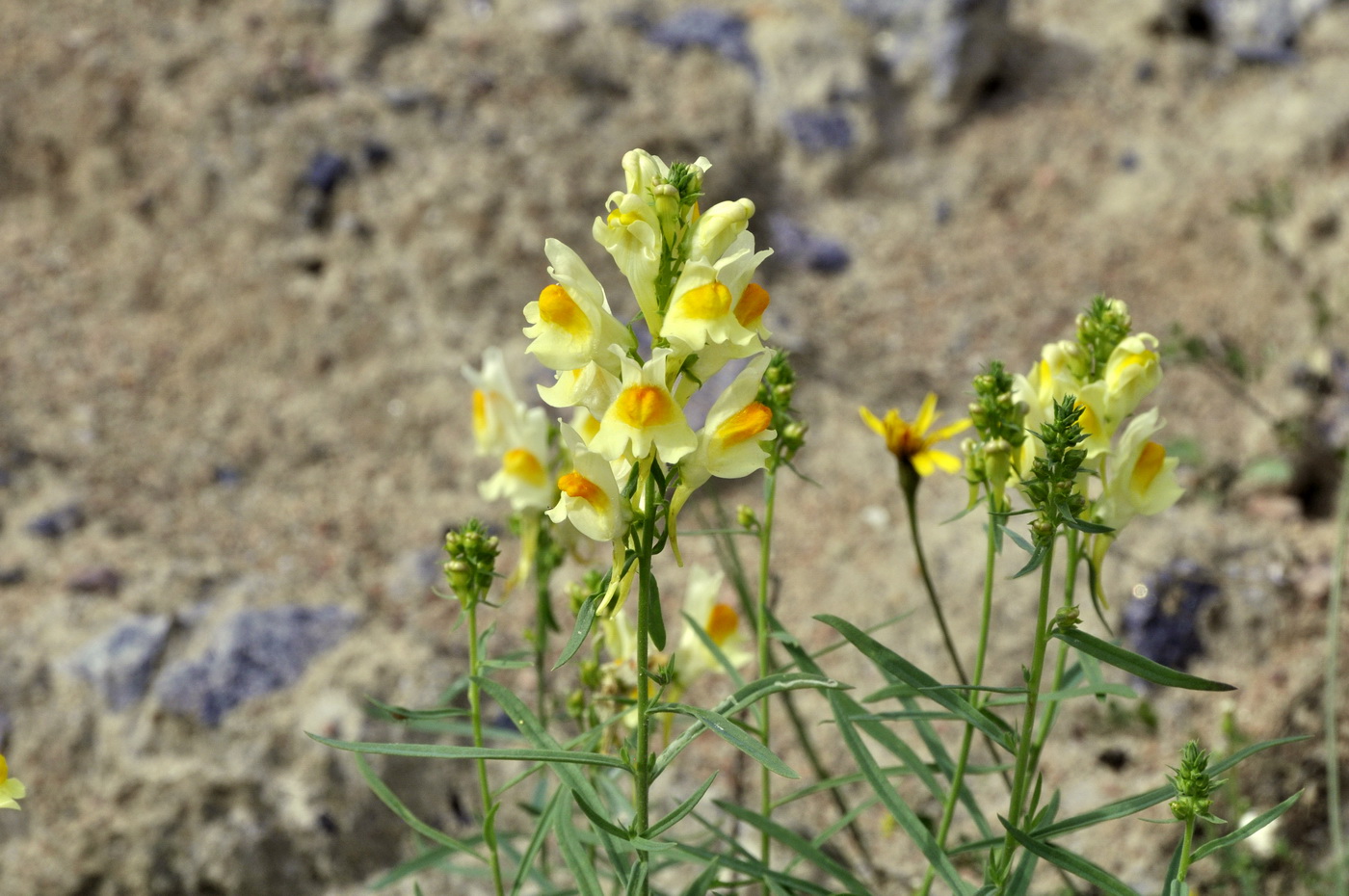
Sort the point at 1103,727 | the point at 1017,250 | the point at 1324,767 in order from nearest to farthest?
the point at 1324,767
the point at 1103,727
the point at 1017,250

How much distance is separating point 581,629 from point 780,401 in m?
0.52

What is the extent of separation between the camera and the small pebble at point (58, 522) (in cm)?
347

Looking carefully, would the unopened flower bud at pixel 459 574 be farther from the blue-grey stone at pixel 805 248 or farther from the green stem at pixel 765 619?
the blue-grey stone at pixel 805 248

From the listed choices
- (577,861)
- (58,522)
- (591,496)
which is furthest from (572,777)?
(58,522)

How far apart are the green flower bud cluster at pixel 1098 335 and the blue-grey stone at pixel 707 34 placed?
149 inches

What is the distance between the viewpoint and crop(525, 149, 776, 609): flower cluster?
136 cm

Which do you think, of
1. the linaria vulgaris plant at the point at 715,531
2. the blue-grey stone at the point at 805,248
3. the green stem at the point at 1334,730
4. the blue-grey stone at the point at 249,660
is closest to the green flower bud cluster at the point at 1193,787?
the linaria vulgaris plant at the point at 715,531

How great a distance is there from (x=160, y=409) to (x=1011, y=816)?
3.40 meters

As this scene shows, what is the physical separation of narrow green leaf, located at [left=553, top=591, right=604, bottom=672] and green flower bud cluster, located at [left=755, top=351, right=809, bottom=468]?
1.39 ft

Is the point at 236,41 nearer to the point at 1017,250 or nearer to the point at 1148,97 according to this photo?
the point at 1017,250

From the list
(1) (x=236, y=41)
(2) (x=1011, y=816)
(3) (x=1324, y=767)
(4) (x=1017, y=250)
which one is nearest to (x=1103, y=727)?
(3) (x=1324, y=767)

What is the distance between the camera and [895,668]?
1.50 metres

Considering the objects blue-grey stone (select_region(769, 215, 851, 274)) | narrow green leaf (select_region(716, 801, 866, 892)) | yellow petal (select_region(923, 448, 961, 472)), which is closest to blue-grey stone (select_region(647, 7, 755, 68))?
blue-grey stone (select_region(769, 215, 851, 274))

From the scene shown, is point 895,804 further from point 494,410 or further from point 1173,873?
point 494,410
